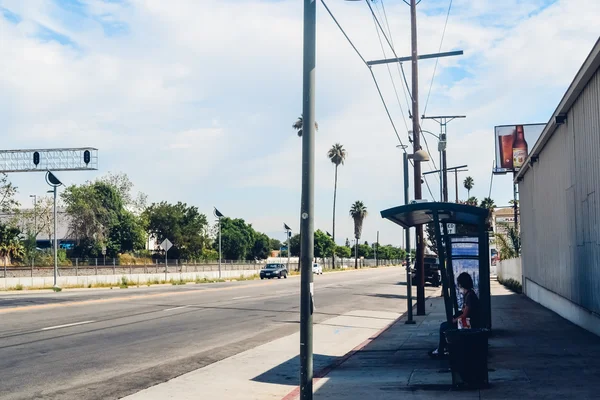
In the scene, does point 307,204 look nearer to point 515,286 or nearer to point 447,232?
point 447,232

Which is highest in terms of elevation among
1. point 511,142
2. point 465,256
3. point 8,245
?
point 511,142

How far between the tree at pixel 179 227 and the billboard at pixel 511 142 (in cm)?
5141

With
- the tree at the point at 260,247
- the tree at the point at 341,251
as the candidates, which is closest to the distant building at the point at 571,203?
the tree at the point at 260,247

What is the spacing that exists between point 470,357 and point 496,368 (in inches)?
77.4

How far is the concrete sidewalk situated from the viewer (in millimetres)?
9305

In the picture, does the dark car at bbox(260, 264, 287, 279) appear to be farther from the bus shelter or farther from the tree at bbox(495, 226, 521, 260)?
the bus shelter

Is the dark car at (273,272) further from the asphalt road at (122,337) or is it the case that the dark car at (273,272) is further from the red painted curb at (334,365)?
the red painted curb at (334,365)

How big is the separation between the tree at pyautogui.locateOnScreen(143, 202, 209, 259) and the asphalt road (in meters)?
71.6

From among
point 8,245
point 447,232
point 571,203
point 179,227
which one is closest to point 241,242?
point 179,227

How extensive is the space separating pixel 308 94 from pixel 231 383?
5.10 metres

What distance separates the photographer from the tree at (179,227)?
101 meters

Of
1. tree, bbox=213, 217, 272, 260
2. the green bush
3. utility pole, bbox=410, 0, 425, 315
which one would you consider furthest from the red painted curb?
tree, bbox=213, 217, 272, 260

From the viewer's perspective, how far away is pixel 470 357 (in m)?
9.54

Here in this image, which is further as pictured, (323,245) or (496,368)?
(323,245)
